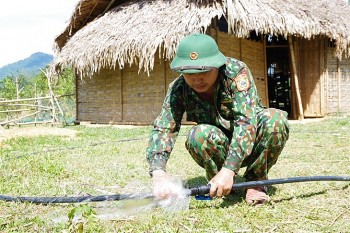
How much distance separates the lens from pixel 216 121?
2697 mm

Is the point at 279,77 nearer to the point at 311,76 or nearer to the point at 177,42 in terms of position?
the point at 311,76

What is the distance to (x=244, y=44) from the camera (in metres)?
11.0

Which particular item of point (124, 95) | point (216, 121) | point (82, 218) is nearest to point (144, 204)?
point (82, 218)

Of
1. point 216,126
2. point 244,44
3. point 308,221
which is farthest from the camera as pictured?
point 244,44

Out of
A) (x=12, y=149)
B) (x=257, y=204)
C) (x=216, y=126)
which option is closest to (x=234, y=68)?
(x=216, y=126)

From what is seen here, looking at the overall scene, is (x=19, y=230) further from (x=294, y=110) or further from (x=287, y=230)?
(x=294, y=110)

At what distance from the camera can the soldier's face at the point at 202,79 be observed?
2258 mm

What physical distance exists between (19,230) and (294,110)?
10503 millimetres

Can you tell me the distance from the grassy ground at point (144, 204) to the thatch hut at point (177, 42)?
482 cm

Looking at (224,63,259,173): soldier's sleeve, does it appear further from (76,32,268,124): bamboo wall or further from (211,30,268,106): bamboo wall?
(76,32,268,124): bamboo wall

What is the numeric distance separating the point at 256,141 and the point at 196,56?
765 mm

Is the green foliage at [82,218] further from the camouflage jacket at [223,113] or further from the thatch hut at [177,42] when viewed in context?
the thatch hut at [177,42]

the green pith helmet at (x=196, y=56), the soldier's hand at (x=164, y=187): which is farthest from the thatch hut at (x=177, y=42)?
the soldier's hand at (x=164, y=187)

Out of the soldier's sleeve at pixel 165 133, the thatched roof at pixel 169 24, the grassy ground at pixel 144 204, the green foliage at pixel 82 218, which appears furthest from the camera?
the thatched roof at pixel 169 24
